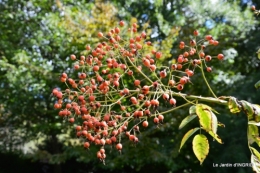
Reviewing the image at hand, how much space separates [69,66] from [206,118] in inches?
227

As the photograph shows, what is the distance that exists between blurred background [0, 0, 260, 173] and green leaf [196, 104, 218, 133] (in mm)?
4568

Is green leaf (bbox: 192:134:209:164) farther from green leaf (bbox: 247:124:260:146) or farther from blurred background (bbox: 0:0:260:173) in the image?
blurred background (bbox: 0:0:260:173)

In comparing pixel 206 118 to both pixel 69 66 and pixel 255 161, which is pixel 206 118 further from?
pixel 69 66

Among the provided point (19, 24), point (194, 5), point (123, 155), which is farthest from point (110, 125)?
point (194, 5)

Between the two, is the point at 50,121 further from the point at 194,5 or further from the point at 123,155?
the point at 194,5

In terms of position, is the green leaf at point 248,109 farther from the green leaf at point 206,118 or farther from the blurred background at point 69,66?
the blurred background at point 69,66

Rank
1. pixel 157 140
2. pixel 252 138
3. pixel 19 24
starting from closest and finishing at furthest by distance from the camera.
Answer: pixel 252 138, pixel 157 140, pixel 19 24

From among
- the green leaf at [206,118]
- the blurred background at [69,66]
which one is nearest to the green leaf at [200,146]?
the green leaf at [206,118]

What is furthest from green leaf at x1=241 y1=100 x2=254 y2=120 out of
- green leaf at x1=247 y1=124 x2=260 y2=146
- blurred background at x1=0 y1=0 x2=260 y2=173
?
blurred background at x1=0 y1=0 x2=260 y2=173

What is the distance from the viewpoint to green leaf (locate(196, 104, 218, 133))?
32.1 inches

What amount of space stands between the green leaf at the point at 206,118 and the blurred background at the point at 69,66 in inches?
180

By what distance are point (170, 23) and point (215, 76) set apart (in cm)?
253

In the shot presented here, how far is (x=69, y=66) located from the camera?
6.45 meters

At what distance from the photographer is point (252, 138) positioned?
0.85 meters
